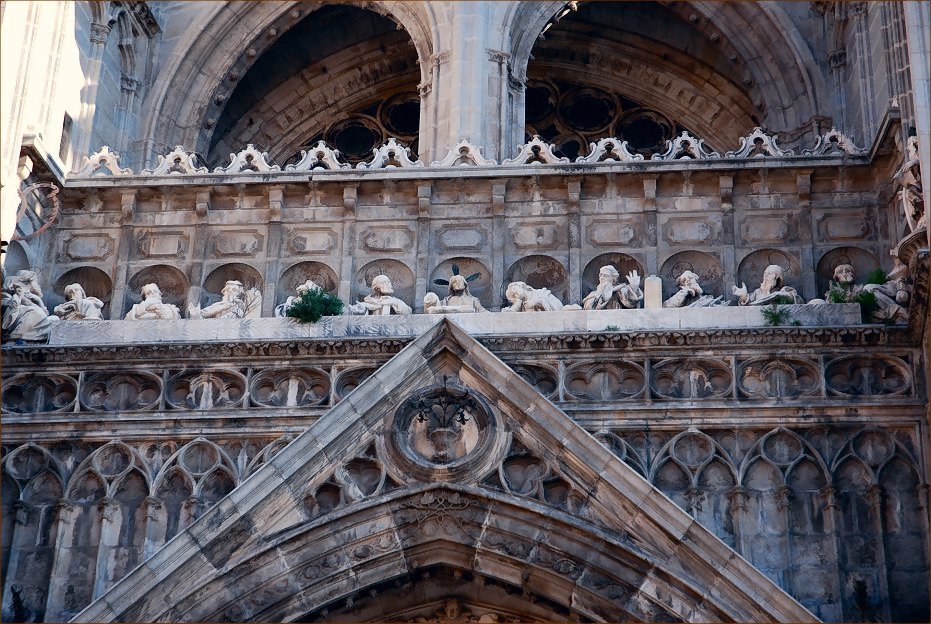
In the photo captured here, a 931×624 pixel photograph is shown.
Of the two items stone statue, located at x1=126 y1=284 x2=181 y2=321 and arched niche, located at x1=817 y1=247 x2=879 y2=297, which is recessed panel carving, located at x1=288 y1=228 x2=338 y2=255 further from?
arched niche, located at x1=817 y1=247 x2=879 y2=297

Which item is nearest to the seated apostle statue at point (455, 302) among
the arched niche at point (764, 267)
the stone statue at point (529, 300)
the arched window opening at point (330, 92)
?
the stone statue at point (529, 300)

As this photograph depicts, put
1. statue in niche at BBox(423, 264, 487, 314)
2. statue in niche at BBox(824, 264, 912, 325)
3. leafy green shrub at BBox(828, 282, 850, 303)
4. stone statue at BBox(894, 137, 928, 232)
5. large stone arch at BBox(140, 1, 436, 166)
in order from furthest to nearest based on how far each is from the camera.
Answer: large stone arch at BBox(140, 1, 436, 166) < statue in niche at BBox(423, 264, 487, 314) < leafy green shrub at BBox(828, 282, 850, 303) < statue in niche at BBox(824, 264, 912, 325) < stone statue at BBox(894, 137, 928, 232)

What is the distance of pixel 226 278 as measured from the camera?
21906 millimetres

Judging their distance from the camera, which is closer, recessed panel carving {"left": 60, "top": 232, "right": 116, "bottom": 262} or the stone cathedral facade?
the stone cathedral facade

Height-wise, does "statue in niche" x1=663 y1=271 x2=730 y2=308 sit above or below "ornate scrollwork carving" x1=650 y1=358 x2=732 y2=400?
above

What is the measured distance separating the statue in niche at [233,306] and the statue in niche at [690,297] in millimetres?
4220

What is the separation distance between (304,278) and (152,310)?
5.32 ft

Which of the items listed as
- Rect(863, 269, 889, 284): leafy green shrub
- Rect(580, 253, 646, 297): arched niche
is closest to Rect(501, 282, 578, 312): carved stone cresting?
Rect(580, 253, 646, 297): arched niche

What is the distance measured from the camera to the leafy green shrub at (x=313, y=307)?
20719mm

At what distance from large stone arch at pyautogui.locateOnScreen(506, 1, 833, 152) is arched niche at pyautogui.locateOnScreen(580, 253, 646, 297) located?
4.10 m

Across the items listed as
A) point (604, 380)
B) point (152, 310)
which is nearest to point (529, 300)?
point (604, 380)

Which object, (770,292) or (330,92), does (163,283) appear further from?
(330,92)

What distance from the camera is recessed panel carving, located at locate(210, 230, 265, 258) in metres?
21.9

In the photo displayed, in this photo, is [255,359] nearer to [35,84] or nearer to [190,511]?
[190,511]
